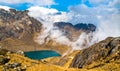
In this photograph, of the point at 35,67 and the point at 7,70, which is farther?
the point at 35,67

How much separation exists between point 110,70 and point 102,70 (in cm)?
518

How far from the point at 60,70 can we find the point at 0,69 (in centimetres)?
3720

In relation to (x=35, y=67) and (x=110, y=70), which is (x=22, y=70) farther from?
(x=110, y=70)

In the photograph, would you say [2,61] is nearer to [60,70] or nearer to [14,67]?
[14,67]

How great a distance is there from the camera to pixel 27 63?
655 ft

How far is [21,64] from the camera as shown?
19150 centimetres

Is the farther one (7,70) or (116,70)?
(116,70)

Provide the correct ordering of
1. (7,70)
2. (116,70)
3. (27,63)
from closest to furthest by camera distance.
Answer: (7,70)
(116,70)
(27,63)

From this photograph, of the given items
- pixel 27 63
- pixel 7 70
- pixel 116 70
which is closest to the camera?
pixel 7 70

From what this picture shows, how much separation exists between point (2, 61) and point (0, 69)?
48.5 feet

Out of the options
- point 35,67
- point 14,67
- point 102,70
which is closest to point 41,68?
point 35,67

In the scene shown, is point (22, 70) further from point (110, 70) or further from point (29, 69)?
point (110, 70)

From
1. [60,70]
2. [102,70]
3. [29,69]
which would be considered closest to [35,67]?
[29,69]

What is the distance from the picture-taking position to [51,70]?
7160 inches
